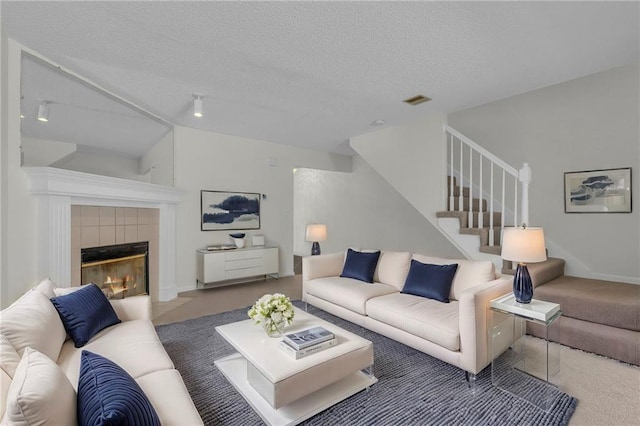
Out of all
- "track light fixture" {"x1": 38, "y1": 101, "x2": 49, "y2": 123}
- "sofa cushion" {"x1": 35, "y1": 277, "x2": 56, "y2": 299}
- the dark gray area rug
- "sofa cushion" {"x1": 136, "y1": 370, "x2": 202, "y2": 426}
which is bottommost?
the dark gray area rug

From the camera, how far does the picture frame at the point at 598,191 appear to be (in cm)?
350

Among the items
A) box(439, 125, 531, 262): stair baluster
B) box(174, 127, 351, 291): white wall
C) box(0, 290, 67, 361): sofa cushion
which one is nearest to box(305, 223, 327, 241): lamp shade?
box(174, 127, 351, 291): white wall

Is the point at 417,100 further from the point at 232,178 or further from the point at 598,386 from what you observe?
the point at 232,178

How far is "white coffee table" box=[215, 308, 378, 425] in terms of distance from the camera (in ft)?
5.65

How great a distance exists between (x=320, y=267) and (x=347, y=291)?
731 millimetres

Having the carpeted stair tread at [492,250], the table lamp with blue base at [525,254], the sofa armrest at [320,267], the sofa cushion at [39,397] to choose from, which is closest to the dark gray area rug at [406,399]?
the table lamp with blue base at [525,254]

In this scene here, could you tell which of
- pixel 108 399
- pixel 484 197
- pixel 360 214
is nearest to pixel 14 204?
pixel 108 399

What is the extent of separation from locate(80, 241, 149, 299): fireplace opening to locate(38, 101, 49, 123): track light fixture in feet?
4.49

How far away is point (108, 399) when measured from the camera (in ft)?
Answer: 3.31

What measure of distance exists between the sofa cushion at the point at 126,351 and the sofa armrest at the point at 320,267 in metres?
1.89

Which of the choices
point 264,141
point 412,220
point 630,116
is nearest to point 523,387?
point 630,116

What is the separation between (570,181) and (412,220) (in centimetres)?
266

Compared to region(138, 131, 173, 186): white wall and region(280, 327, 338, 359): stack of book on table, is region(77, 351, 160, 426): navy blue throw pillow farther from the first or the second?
region(138, 131, 173, 186): white wall

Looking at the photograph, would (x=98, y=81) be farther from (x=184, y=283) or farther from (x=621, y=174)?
(x=621, y=174)
